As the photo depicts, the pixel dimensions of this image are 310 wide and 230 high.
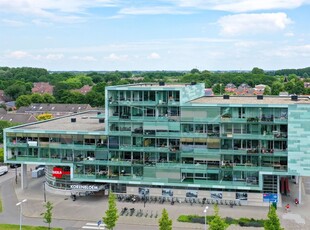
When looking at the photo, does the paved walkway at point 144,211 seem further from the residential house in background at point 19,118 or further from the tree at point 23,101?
the tree at point 23,101

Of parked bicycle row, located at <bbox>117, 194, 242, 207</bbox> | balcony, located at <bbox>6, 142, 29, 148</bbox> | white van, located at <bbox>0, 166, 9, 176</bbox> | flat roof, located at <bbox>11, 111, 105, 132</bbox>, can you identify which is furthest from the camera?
white van, located at <bbox>0, 166, 9, 176</bbox>

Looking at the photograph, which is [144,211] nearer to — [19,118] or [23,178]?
[23,178]

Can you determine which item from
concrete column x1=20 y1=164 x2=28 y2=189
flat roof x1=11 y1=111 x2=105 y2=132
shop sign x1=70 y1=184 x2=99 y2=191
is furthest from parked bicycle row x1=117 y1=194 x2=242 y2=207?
concrete column x1=20 y1=164 x2=28 y2=189

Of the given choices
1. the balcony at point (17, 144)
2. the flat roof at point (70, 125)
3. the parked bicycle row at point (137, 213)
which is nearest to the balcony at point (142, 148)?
the flat roof at point (70, 125)

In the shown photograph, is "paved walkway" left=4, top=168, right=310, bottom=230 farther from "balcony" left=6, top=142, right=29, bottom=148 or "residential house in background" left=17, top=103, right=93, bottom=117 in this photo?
"residential house in background" left=17, top=103, right=93, bottom=117

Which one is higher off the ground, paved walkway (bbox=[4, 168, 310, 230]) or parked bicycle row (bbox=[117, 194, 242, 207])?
parked bicycle row (bbox=[117, 194, 242, 207])

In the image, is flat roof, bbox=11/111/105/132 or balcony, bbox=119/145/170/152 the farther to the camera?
flat roof, bbox=11/111/105/132

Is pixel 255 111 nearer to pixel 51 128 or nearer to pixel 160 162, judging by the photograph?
pixel 160 162

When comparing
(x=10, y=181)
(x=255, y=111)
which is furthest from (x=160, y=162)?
(x=10, y=181)

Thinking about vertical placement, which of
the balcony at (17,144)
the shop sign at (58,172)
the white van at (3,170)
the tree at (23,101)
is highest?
the tree at (23,101)
